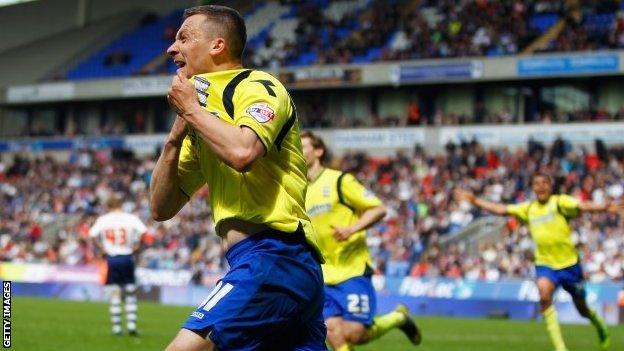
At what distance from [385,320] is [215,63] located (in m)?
7.62

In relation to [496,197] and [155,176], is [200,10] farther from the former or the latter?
[496,197]

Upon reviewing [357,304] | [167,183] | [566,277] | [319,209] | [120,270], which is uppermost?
[167,183]

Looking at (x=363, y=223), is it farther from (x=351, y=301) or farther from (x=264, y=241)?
(x=264, y=241)

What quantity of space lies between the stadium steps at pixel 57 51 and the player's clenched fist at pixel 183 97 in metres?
51.6

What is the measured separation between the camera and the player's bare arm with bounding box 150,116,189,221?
5828 millimetres

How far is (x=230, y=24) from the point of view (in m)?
5.66

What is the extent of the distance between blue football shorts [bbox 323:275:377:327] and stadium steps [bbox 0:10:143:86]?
1812 inches

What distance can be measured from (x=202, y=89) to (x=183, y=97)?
0.91 ft

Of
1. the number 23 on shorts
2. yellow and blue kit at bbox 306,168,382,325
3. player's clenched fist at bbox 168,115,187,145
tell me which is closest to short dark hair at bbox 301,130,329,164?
yellow and blue kit at bbox 306,168,382,325

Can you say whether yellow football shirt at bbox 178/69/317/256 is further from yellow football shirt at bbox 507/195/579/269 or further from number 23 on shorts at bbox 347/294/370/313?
yellow football shirt at bbox 507/195/579/269

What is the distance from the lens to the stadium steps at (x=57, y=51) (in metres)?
56.5

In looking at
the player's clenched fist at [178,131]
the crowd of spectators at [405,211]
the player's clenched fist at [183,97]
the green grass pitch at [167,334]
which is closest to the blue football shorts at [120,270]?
the green grass pitch at [167,334]
